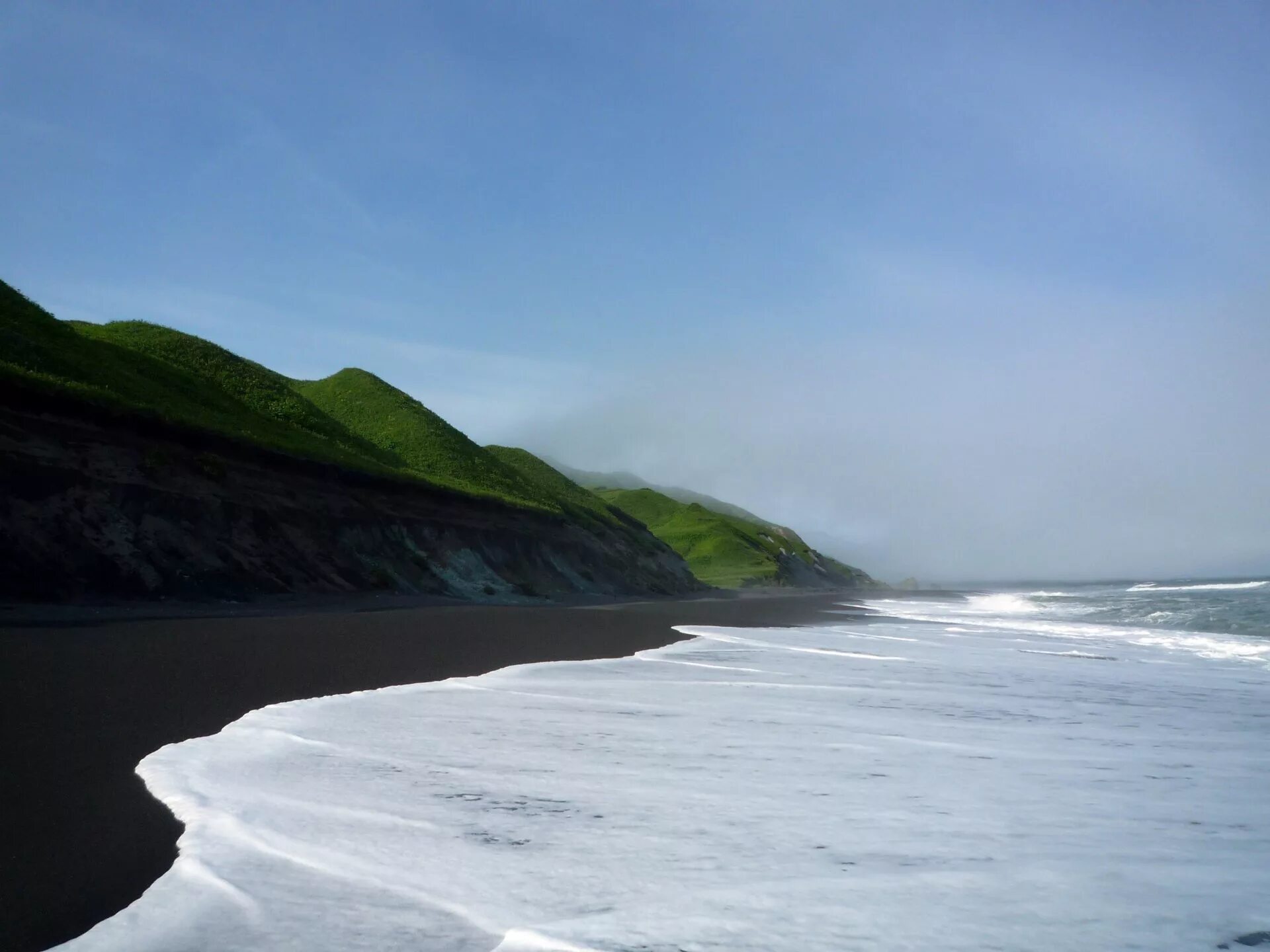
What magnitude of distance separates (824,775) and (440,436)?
5052cm

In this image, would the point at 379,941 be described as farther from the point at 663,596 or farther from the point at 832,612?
the point at 663,596

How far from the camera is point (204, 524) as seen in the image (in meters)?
20.1

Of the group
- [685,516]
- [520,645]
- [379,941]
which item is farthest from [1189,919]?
[685,516]

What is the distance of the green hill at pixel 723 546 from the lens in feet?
319

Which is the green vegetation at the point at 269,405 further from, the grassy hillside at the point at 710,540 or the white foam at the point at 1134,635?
the white foam at the point at 1134,635

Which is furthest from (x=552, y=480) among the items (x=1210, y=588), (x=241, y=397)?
(x=1210, y=588)

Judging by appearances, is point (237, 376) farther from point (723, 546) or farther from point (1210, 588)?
point (723, 546)

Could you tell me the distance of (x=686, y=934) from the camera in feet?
8.76

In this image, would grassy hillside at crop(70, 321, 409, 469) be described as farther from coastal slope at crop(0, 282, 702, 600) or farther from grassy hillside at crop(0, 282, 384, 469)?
grassy hillside at crop(0, 282, 384, 469)

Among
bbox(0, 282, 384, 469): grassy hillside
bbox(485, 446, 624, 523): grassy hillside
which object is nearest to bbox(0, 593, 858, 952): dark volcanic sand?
bbox(0, 282, 384, 469): grassy hillside

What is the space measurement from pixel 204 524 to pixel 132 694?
1462cm

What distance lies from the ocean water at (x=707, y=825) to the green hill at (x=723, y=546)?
80.9 meters

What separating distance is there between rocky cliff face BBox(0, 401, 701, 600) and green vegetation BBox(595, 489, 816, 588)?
2040 inches

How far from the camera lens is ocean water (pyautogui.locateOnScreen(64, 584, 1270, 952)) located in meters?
2.76
